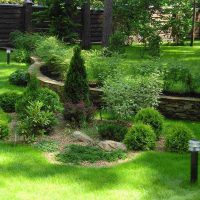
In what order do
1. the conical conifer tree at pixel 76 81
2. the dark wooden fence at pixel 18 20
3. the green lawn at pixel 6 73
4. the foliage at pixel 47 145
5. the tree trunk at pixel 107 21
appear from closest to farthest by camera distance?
1. the foliage at pixel 47 145
2. the conical conifer tree at pixel 76 81
3. the green lawn at pixel 6 73
4. the tree trunk at pixel 107 21
5. the dark wooden fence at pixel 18 20

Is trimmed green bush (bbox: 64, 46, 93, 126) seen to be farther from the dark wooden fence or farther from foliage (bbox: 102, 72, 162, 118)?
the dark wooden fence

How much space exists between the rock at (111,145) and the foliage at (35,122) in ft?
3.91

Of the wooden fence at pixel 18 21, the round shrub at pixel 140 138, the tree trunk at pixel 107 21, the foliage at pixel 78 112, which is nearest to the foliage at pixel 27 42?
the wooden fence at pixel 18 21

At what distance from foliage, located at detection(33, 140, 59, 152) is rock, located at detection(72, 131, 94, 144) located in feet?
1.33

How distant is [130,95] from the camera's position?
30.0 feet

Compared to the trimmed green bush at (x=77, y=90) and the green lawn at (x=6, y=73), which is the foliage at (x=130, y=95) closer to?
the trimmed green bush at (x=77, y=90)

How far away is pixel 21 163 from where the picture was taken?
7.33 m

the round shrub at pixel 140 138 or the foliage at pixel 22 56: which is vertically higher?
the foliage at pixel 22 56

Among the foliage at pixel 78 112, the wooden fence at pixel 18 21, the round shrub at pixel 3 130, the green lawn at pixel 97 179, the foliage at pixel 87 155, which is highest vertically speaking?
→ the wooden fence at pixel 18 21

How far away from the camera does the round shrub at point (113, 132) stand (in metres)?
8.34

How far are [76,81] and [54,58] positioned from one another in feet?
12.6

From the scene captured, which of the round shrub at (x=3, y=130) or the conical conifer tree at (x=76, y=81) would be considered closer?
the round shrub at (x=3, y=130)

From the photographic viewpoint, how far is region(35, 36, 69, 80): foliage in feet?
39.8

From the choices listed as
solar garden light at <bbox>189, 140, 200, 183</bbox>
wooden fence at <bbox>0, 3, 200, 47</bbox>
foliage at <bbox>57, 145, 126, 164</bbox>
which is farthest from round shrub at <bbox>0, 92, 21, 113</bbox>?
wooden fence at <bbox>0, 3, 200, 47</bbox>
